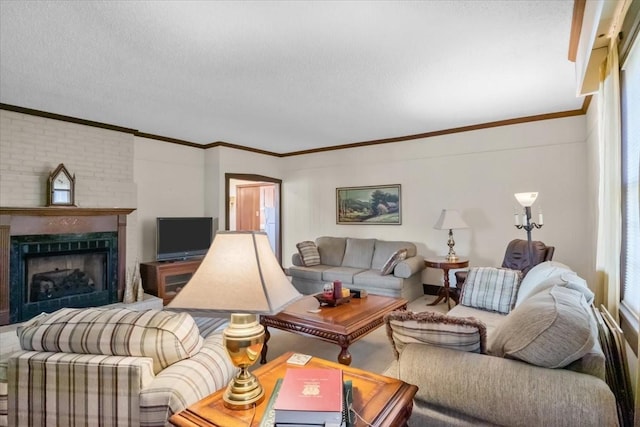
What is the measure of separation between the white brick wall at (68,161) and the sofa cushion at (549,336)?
15.8ft

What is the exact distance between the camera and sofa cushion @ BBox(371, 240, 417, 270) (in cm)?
508

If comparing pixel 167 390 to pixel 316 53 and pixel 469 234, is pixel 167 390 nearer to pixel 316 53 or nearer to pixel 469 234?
pixel 316 53

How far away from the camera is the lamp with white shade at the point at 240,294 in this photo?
1.10m

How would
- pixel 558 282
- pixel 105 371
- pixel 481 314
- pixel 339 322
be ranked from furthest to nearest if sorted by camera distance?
pixel 481 314, pixel 339 322, pixel 558 282, pixel 105 371

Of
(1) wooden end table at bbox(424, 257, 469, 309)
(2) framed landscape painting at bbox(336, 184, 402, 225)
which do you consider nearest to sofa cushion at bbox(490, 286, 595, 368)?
(1) wooden end table at bbox(424, 257, 469, 309)

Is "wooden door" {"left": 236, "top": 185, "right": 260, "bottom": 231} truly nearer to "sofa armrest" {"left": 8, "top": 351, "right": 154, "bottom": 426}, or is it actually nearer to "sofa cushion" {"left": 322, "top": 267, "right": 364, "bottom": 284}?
"sofa cushion" {"left": 322, "top": 267, "right": 364, "bottom": 284}

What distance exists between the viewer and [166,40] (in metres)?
2.38

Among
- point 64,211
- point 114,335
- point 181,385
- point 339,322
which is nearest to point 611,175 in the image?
point 339,322

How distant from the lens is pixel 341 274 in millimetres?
4883

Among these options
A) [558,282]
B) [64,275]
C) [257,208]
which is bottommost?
[64,275]

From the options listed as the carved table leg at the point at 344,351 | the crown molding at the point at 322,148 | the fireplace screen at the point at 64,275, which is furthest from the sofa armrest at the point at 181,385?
the crown molding at the point at 322,148

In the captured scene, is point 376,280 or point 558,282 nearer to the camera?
point 558,282

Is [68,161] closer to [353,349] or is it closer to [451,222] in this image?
[353,349]

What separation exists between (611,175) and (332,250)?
4015mm
